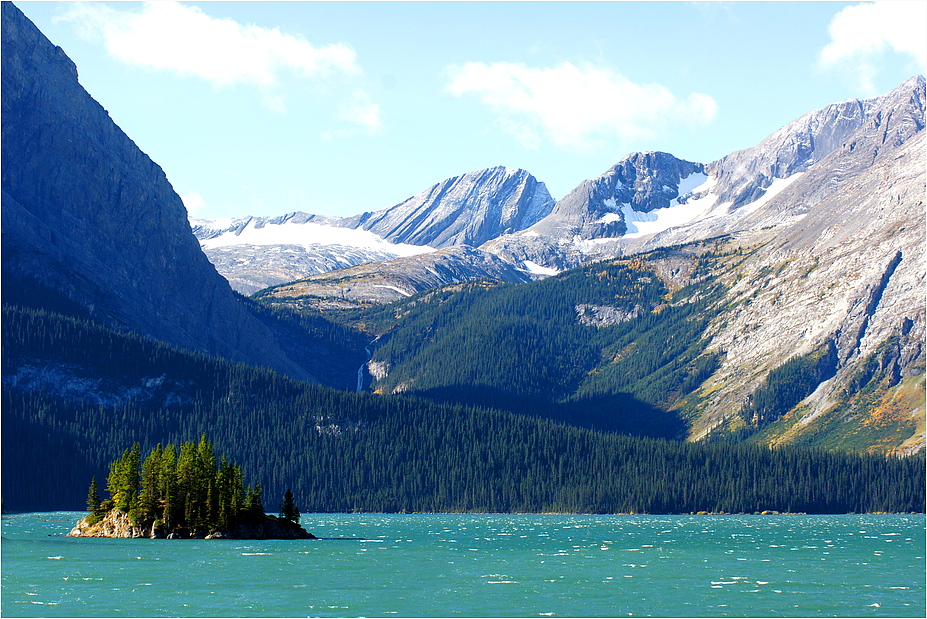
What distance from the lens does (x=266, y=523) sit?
16200cm

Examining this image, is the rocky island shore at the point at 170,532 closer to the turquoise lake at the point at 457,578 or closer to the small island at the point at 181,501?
the small island at the point at 181,501

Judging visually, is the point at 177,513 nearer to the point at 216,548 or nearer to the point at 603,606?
the point at 216,548

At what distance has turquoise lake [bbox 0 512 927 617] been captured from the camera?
8650 centimetres

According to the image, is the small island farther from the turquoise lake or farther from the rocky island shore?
the turquoise lake

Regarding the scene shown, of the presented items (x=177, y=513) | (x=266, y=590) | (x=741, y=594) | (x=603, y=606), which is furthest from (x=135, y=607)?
(x=177, y=513)

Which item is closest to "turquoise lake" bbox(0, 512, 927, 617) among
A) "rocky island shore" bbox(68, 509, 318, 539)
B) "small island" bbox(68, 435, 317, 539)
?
"rocky island shore" bbox(68, 509, 318, 539)

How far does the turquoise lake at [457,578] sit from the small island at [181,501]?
17.0 ft

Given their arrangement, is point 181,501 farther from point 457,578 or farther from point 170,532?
point 457,578

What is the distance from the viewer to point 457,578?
107125 mm

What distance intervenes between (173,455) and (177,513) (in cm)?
776

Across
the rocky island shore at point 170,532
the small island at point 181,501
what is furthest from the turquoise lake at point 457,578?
the small island at point 181,501

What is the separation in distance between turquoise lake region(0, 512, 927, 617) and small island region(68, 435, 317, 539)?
519 centimetres

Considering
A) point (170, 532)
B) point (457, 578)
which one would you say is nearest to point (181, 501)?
point (170, 532)

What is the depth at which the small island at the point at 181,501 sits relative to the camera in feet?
502
